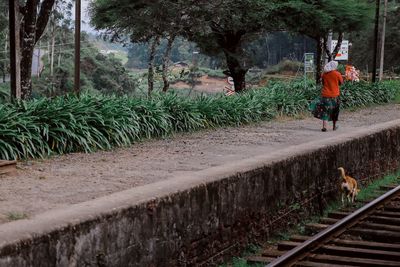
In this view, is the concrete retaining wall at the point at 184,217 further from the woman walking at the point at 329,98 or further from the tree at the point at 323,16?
the tree at the point at 323,16

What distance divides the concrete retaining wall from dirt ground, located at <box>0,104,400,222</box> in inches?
26.4

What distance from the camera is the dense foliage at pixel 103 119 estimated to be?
398 inches

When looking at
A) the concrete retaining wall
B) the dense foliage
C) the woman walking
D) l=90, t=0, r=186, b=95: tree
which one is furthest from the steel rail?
l=90, t=0, r=186, b=95: tree

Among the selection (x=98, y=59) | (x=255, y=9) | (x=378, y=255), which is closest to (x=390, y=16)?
(x=98, y=59)

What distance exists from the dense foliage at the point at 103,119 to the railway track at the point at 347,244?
3.85 meters

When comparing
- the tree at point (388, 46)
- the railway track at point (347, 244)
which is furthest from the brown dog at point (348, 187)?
the tree at point (388, 46)

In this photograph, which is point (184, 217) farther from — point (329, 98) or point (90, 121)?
point (329, 98)

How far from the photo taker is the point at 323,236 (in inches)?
326

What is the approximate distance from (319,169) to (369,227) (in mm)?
1937

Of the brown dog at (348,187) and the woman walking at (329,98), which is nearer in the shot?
the brown dog at (348,187)

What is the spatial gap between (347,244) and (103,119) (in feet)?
16.2

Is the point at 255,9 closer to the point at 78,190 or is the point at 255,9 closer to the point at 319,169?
the point at 319,169

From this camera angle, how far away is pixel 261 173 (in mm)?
9000

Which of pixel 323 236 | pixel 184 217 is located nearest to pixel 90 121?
pixel 184 217
